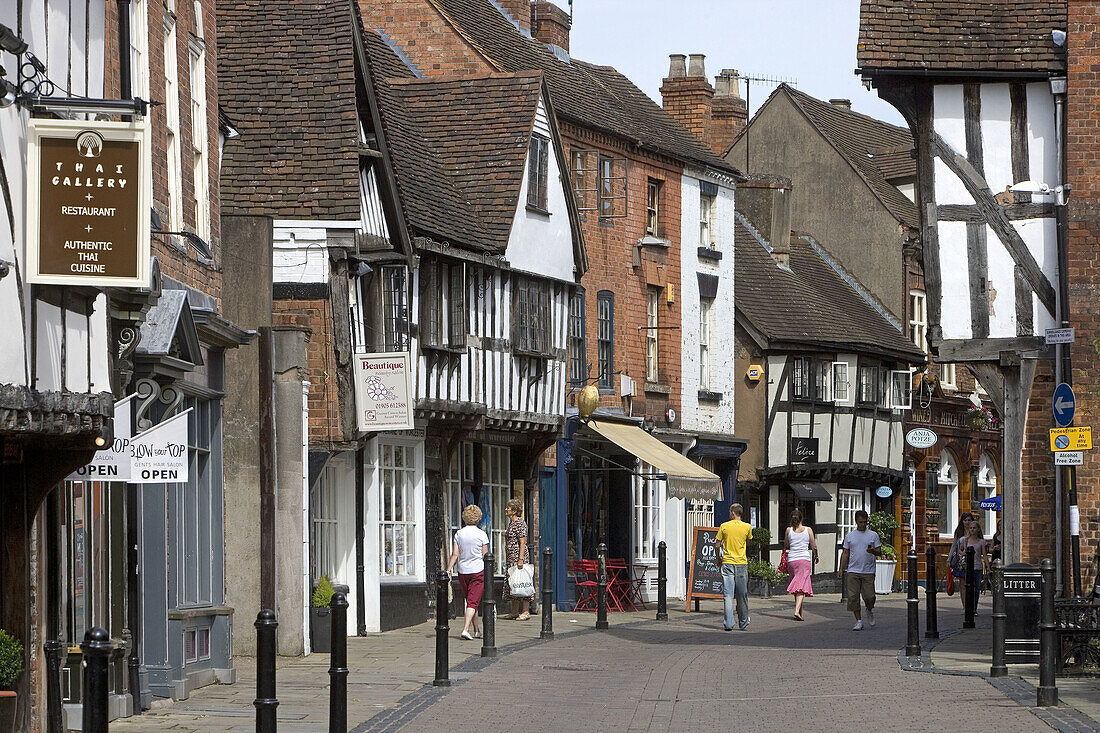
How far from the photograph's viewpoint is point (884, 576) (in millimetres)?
41188

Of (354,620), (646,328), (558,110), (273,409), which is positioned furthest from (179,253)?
(646,328)

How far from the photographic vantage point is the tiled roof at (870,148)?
4484cm

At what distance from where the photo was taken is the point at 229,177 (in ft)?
72.5

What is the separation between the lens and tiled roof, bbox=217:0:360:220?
71.5ft

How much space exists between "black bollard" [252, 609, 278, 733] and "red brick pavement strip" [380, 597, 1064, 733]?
10.6 ft

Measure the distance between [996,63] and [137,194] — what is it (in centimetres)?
1228

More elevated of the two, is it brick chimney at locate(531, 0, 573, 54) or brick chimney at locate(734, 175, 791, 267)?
brick chimney at locate(531, 0, 573, 54)

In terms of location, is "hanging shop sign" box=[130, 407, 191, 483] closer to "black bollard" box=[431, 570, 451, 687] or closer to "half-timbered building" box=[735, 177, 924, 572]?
"black bollard" box=[431, 570, 451, 687]

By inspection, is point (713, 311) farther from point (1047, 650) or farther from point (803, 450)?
Result: point (1047, 650)

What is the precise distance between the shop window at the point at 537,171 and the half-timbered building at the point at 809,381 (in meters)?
11.3

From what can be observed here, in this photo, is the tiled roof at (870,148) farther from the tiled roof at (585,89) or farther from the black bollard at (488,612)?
the black bollard at (488,612)

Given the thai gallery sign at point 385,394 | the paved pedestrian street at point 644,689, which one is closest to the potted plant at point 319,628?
the paved pedestrian street at point 644,689

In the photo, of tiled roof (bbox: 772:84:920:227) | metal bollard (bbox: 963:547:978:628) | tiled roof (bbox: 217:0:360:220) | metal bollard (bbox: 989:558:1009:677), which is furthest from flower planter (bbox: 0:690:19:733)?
tiled roof (bbox: 772:84:920:227)

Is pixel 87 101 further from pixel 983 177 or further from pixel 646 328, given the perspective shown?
pixel 646 328
